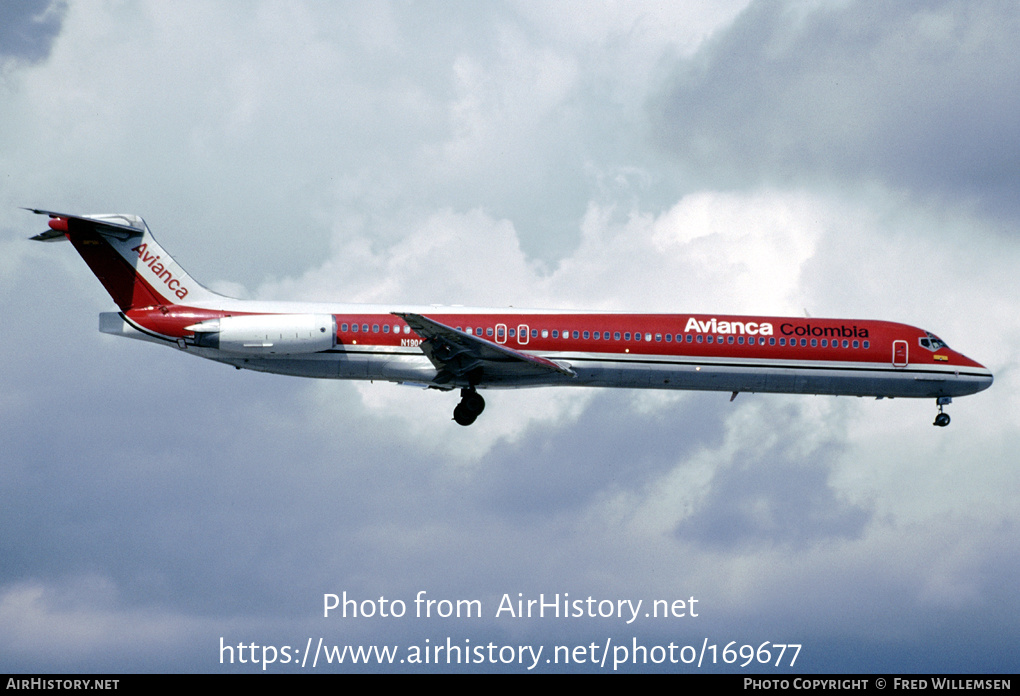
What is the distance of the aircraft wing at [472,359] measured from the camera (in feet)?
122

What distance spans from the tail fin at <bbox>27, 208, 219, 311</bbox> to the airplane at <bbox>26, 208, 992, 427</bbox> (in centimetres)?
3

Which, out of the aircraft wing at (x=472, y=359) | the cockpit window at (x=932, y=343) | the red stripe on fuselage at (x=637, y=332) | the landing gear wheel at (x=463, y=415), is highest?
the cockpit window at (x=932, y=343)

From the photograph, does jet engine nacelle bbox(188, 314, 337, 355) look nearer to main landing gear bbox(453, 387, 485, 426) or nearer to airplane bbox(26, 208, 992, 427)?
airplane bbox(26, 208, 992, 427)

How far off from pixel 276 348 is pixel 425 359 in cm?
473

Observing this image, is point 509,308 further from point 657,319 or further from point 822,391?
point 822,391

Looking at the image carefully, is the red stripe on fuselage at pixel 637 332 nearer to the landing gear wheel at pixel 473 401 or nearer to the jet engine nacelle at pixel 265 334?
the jet engine nacelle at pixel 265 334

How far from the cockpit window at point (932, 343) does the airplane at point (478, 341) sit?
0.35m

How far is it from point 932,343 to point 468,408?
16.2 m

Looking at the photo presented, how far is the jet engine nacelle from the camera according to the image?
37719mm

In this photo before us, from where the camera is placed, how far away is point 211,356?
38719 millimetres

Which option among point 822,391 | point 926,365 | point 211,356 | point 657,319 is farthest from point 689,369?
point 211,356

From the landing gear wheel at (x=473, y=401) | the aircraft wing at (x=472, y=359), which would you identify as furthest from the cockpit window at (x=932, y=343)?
the landing gear wheel at (x=473, y=401)

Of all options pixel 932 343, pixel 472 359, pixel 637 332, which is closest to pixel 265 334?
pixel 472 359

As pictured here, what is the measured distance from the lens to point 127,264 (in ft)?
129
